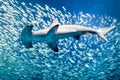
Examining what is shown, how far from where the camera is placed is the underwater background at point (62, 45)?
9602 millimetres

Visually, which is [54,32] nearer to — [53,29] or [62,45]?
[53,29]

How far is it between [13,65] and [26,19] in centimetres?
814

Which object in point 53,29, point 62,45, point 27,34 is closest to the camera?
point 53,29

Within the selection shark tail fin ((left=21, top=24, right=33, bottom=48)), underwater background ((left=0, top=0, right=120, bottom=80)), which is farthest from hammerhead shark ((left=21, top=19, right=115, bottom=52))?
underwater background ((left=0, top=0, right=120, bottom=80))

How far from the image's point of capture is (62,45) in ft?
41.4

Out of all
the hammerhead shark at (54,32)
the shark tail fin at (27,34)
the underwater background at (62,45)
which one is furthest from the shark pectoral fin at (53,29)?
the underwater background at (62,45)

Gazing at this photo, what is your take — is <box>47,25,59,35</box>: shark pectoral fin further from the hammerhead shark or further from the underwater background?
the underwater background

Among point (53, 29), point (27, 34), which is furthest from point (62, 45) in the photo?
point (53, 29)

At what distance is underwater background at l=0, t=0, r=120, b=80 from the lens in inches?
378

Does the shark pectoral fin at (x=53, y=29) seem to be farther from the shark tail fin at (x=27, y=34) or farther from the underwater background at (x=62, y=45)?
the underwater background at (x=62, y=45)

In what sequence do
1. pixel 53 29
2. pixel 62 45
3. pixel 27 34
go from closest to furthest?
1. pixel 53 29
2. pixel 27 34
3. pixel 62 45

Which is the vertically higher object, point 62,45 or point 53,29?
point 62,45

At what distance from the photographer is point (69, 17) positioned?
1002cm

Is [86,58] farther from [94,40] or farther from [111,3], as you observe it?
[111,3]
